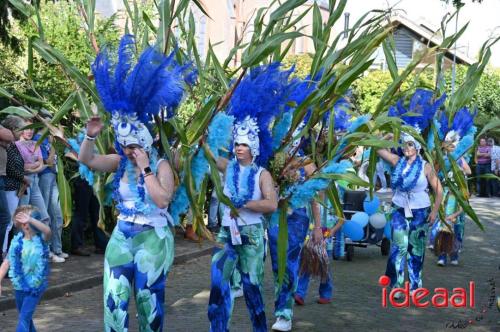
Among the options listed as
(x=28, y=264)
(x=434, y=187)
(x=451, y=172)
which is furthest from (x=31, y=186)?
(x=451, y=172)

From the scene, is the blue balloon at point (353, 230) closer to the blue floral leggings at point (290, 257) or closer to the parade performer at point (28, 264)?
the blue floral leggings at point (290, 257)

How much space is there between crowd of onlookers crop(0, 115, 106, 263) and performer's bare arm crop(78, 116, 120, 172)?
356 centimetres

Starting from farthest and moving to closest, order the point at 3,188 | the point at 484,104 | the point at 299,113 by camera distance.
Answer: the point at 484,104, the point at 3,188, the point at 299,113

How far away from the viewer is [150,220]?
5777 millimetres

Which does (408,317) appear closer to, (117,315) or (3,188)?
(117,315)

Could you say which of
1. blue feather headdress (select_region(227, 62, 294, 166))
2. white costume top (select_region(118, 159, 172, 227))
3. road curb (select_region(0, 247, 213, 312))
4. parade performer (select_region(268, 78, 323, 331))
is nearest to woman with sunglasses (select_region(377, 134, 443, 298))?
parade performer (select_region(268, 78, 323, 331))

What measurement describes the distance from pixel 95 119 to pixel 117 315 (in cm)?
122

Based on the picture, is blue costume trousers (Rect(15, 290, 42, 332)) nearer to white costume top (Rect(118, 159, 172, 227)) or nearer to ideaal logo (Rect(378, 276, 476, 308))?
white costume top (Rect(118, 159, 172, 227))

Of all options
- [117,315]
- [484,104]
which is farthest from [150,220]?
[484,104]

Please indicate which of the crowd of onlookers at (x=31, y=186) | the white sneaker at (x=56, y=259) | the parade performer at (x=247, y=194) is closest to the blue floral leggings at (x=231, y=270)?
the parade performer at (x=247, y=194)

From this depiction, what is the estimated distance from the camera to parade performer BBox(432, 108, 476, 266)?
10414 mm

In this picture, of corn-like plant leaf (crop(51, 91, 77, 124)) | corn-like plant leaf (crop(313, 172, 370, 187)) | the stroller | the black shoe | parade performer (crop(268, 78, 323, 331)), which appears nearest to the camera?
corn-like plant leaf (crop(51, 91, 77, 124))

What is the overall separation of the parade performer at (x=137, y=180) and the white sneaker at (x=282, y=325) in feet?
7.60

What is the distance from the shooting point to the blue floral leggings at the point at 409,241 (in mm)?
9414
